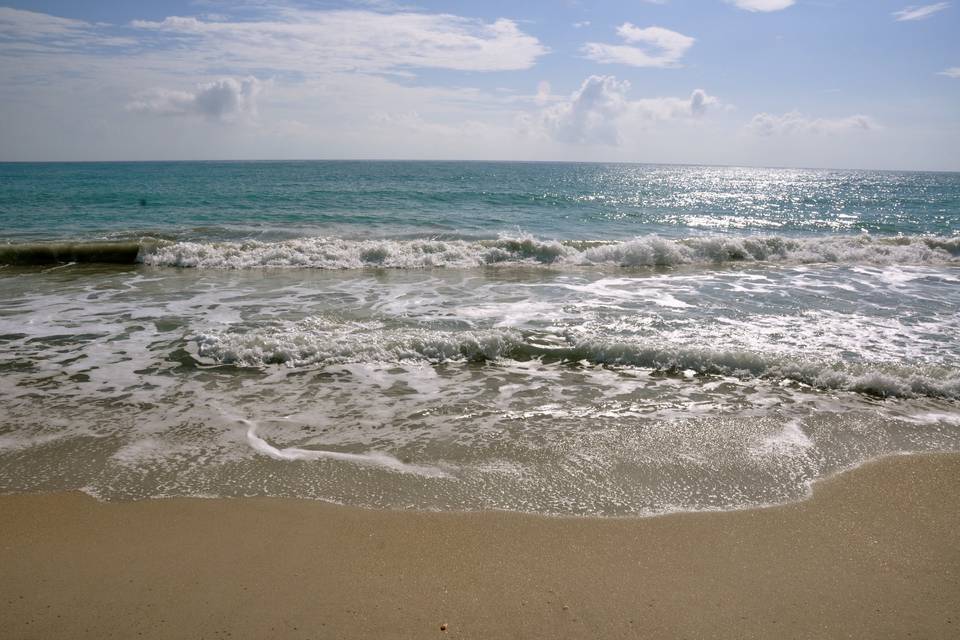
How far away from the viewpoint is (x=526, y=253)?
16031 mm

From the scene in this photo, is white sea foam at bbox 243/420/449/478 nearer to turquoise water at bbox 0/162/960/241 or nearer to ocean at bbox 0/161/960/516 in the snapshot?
ocean at bbox 0/161/960/516

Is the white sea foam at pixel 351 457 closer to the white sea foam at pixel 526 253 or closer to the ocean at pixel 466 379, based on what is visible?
the ocean at pixel 466 379

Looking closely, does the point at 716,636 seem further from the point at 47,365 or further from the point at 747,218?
the point at 747,218

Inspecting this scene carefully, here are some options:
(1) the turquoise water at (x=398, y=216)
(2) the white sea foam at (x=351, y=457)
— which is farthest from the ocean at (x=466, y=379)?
(1) the turquoise water at (x=398, y=216)

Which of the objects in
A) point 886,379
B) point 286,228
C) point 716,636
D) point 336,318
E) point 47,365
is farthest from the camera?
point 286,228

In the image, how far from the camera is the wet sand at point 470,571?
294cm

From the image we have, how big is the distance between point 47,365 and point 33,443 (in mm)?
2295

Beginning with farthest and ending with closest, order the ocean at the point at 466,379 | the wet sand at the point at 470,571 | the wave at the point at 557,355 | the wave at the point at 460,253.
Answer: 1. the wave at the point at 460,253
2. the wave at the point at 557,355
3. the ocean at the point at 466,379
4. the wet sand at the point at 470,571

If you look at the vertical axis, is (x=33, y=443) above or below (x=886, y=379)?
below

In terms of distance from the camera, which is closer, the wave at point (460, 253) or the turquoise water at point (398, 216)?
the wave at point (460, 253)

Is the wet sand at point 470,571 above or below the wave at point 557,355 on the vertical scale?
below

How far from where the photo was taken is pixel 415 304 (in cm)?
999

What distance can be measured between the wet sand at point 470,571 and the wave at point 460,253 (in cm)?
1103

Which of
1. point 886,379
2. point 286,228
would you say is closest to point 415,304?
point 886,379
